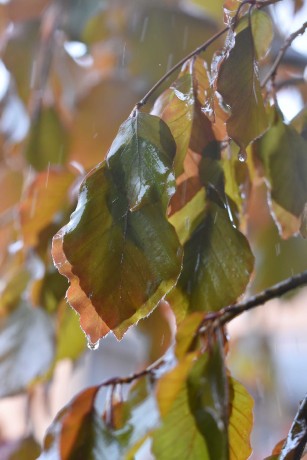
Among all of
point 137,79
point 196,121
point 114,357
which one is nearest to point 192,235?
point 196,121

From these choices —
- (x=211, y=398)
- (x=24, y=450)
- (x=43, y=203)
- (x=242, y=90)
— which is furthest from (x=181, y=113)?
(x=24, y=450)

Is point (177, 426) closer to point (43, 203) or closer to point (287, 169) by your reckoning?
point (287, 169)

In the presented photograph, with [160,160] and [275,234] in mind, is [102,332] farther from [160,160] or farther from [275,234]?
[275,234]

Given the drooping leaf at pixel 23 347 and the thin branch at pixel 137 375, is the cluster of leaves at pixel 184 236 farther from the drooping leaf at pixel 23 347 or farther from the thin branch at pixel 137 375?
the drooping leaf at pixel 23 347

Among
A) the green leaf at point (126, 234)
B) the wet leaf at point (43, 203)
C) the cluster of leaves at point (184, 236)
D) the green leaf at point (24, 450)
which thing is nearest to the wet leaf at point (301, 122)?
the cluster of leaves at point (184, 236)

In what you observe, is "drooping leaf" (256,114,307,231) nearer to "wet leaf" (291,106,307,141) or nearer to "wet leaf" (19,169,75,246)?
"wet leaf" (291,106,307,141)

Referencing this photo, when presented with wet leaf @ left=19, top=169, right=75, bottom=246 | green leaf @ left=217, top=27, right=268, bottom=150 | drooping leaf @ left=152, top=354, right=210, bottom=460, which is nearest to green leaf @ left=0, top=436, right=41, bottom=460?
wet leaf @ left=19, top=169, right=75, bottom=246
